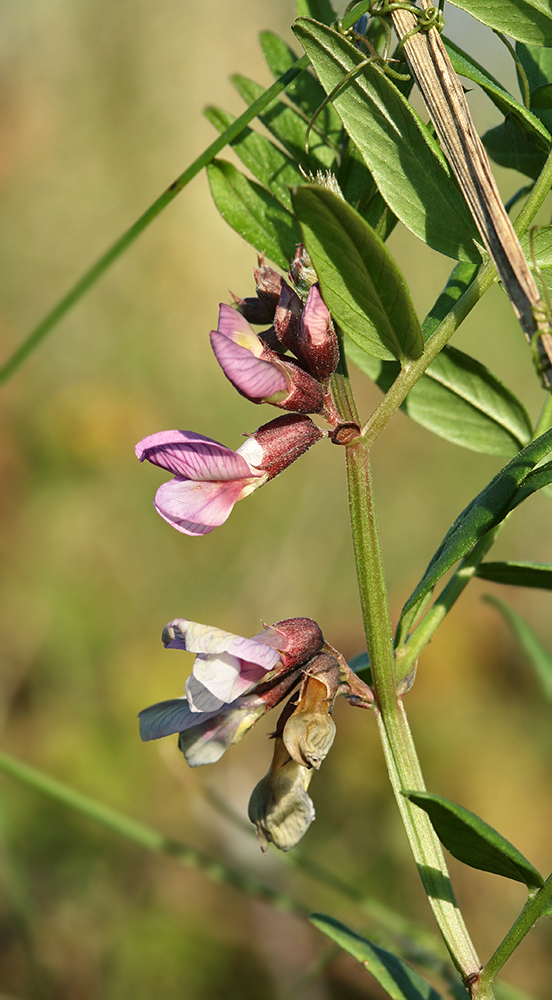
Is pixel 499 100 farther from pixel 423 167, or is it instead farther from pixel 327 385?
pixel 327 385

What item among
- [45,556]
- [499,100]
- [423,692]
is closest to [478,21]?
[499,100]

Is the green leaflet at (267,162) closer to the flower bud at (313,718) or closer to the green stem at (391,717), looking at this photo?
the green stem at (391,717)

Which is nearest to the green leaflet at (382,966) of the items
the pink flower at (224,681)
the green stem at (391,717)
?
the green stem at (391,717)

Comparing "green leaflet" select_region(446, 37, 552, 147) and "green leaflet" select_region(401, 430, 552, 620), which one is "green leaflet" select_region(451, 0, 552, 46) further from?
"green leaflet" select_region(401, 430, 552, 620)

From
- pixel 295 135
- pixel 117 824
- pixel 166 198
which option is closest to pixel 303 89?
pixel 295 135

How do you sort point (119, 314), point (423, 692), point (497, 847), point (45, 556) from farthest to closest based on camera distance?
1. point (119, 314)
2. point (45, 556)
3. point (423, 692)
4. point (497, 847)

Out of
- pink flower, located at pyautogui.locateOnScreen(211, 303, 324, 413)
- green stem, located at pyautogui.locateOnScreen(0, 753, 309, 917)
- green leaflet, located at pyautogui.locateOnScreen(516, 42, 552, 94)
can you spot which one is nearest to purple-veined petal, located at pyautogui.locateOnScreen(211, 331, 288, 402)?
pink flower, located at pyautogui.locateOnScreen(211, 303, 324, 413)
